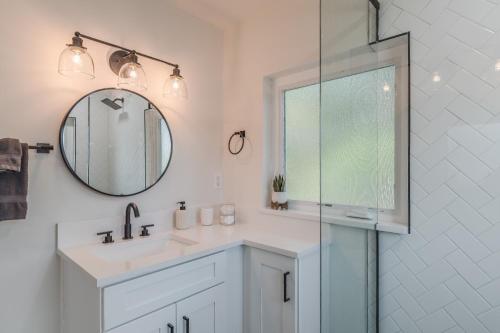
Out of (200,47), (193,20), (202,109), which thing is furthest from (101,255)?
(193,20)

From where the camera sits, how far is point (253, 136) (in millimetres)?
2074

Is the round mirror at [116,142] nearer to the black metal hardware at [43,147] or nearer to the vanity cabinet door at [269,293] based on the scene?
the black metal hardware at [43,147]

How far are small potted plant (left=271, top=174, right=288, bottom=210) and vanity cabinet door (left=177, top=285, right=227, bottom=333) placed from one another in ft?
2.21

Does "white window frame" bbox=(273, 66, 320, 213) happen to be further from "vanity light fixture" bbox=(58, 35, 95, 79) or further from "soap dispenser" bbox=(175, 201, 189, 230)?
"vanity light fixture" bbox=(58, 35, 95, 79)

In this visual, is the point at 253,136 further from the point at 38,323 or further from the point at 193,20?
the point at 38,323

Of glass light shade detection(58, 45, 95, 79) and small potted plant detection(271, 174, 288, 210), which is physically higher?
glass light shade detection(58, 45, 95, 79)

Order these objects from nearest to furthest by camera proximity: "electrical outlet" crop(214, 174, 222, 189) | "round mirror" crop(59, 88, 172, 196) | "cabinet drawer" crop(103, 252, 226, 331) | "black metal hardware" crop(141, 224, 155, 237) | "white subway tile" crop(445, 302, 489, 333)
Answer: "cabinet drawer" crop(103, 252, 226, 331) → "white subway tile" crop(445, 302, 489, 333) → "round mirror" crop(59, 88, 172, 196) → "black metal hardware" crop(141, 224, 155, 237) → "electrical outlet" crop(214, 174, 222, 189)

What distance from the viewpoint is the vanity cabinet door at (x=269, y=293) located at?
1.46 meters

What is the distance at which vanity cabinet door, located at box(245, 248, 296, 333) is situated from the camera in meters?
1.46

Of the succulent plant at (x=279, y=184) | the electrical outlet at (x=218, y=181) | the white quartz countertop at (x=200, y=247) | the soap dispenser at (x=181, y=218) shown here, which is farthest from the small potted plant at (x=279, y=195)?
the soap dispenser at (x=181, y=218)

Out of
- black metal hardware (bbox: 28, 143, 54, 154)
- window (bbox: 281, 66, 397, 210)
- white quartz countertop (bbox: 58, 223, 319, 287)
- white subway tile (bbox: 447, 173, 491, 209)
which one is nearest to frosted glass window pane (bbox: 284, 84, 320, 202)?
window (bbox: 281, 66, 397, 210)

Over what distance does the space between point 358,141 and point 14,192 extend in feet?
5.44

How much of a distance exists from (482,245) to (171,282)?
1.46 m

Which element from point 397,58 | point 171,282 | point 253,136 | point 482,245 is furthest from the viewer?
point 253,136
